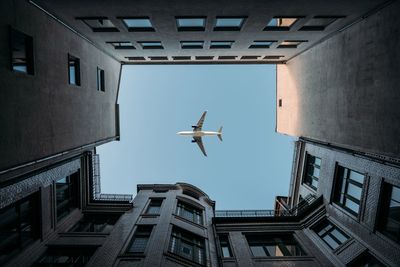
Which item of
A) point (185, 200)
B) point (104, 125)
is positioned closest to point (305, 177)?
point (185, 200)

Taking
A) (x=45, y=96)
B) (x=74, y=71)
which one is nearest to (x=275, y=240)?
(x=45, y=96)

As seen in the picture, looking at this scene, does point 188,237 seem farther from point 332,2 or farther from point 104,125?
point 332,2

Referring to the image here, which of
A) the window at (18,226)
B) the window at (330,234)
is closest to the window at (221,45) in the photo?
the window at (330,234)

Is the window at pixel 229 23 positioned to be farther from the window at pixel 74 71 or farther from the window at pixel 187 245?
the window at pixel 187 245

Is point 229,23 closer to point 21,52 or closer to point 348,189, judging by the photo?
point 21,52

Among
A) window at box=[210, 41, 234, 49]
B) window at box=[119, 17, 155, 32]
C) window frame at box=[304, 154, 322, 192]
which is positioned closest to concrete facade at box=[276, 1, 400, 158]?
window frame at box=[304, 154, 322, 192]

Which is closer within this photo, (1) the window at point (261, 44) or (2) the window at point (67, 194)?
(2) the window at point (67, 194)

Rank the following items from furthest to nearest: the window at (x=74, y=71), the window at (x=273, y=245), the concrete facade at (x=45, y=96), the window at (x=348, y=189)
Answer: the window at (x=273, y=245) → the window at (x=74, y=71) → the window at (x=348, y=189) → the concrete facade at (x=45, y=96)
